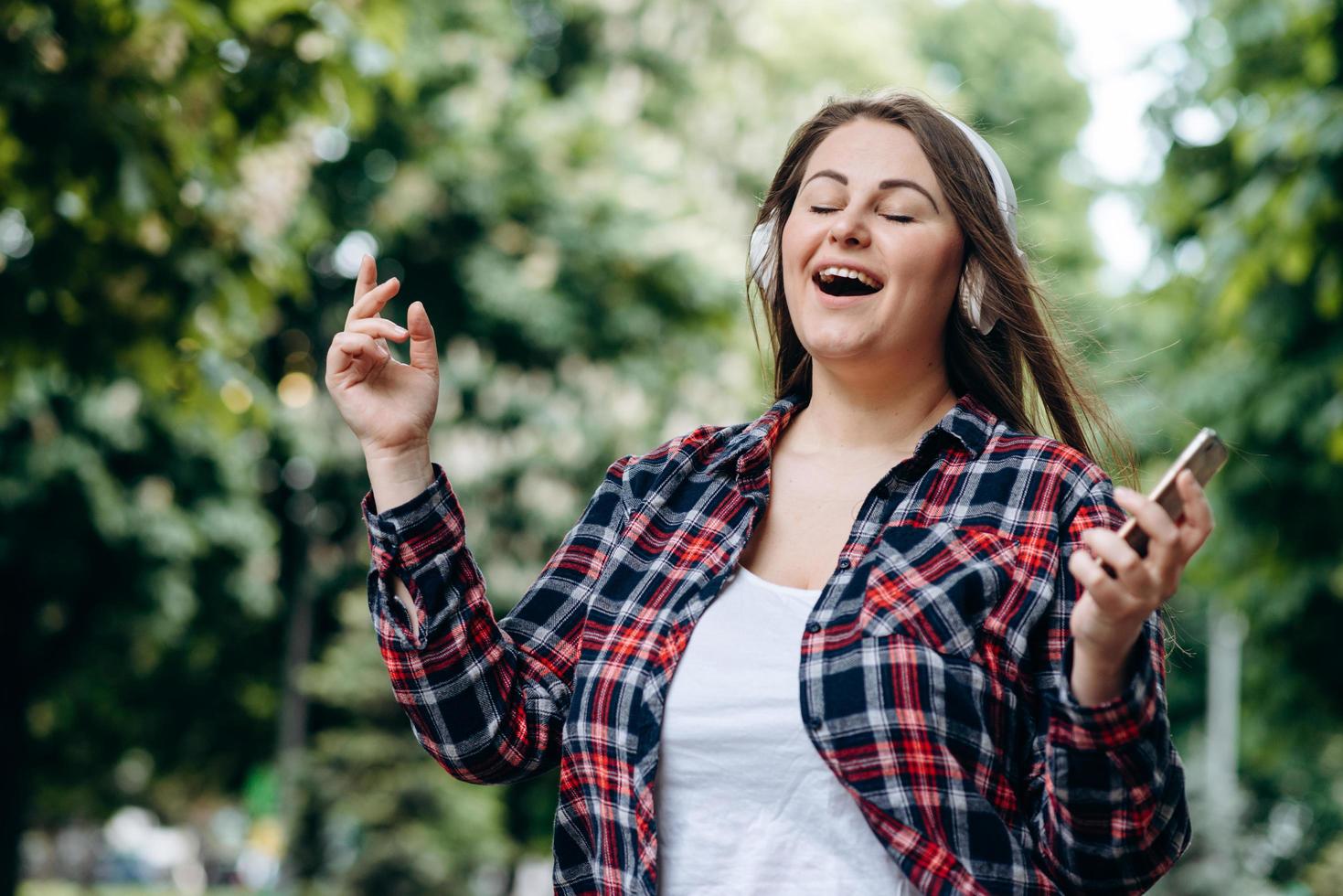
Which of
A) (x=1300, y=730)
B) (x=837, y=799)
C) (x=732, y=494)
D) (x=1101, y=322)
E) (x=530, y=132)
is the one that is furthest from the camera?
(x=530, y=132)

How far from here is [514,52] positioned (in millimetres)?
15164

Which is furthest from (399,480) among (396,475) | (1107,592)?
(1107,592)

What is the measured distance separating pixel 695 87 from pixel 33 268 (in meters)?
11.6

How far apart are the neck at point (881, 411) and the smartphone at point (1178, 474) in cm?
61

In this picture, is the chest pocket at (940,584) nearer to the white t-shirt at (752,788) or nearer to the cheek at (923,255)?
the white t-shirt at (752,788)

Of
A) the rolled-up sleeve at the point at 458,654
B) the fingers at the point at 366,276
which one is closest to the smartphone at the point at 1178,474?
the rolled-up sleeve at the point at 458,654

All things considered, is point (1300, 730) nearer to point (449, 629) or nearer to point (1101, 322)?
point (1101, 322)

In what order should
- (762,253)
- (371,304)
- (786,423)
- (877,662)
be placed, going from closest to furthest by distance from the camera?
(877,662)
(371,304)
(786,423)
(762,253)

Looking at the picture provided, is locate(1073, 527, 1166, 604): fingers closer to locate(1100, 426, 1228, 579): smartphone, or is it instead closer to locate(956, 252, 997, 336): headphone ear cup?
locate(1100, 426, 1228, 579): smartphone

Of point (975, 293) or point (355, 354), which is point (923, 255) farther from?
point (355, 354)

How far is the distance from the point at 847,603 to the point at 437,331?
43.3 ft

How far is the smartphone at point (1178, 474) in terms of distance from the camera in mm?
1612

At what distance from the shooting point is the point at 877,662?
6.18ft

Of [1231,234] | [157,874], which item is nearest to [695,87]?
[1231,234]
